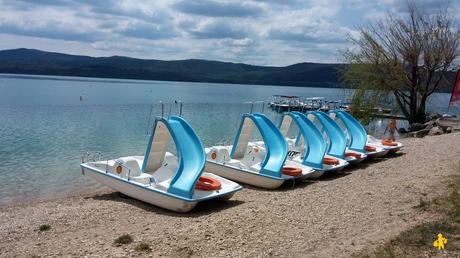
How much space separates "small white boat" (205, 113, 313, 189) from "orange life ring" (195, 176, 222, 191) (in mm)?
2403

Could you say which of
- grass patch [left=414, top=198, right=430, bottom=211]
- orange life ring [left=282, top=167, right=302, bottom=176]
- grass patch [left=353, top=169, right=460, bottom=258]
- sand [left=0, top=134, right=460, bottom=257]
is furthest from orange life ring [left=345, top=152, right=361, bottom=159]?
grass patch [left=353, top=169, right=460, bottom=258]

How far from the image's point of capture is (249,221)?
357 inches

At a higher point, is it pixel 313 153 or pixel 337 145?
pixel 337 145

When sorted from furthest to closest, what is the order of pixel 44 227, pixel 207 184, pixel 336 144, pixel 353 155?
pixel 336 144, pixel 353 155, pixel 207 184, pixel 44 227

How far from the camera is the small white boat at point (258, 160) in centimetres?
1361

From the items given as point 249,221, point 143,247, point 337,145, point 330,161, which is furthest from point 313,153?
point 143,247

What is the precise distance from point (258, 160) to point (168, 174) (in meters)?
3.77

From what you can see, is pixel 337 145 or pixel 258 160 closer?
pixel 258 160

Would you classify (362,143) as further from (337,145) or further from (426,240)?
(426,240)

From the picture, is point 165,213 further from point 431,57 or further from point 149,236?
point 431,57

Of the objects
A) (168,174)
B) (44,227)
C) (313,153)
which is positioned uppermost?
(313,153)

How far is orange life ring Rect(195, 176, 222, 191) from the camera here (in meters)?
11.2

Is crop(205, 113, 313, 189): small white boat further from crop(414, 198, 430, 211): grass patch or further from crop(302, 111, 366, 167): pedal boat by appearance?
crop(414, 198, 430, 211): grass patch

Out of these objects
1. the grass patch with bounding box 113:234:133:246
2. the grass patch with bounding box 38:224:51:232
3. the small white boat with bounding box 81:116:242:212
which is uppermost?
the small white boat with bounding box 81:116:242:212
